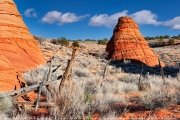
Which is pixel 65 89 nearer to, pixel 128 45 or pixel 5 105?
pixel 5 105

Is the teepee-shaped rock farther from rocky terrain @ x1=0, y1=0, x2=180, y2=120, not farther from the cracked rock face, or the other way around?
the cracked rock face

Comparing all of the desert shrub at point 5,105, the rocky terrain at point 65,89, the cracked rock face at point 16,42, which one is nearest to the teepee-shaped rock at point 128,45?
the rocky terrain at point 65,89

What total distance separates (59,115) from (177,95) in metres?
4.40

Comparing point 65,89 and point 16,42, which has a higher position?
point 16,42

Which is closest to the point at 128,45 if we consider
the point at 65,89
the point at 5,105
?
the point at 65,89

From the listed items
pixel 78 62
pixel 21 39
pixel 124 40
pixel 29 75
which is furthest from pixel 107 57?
pixel 29 75

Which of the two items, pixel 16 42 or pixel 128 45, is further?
pixel 128 45

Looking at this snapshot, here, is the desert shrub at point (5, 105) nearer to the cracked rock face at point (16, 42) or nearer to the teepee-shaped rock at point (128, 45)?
the cracked rock face at point (16, 42)

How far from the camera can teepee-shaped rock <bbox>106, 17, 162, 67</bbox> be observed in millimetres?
38875

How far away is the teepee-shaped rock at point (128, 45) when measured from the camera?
128ft

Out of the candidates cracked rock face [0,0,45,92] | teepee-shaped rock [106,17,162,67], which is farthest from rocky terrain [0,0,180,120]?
teepee-shaped rock [106,17,162,67]

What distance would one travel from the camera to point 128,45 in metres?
39.4

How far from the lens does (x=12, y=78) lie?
11914mm

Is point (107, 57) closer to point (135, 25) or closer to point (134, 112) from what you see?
point (135, 25)
